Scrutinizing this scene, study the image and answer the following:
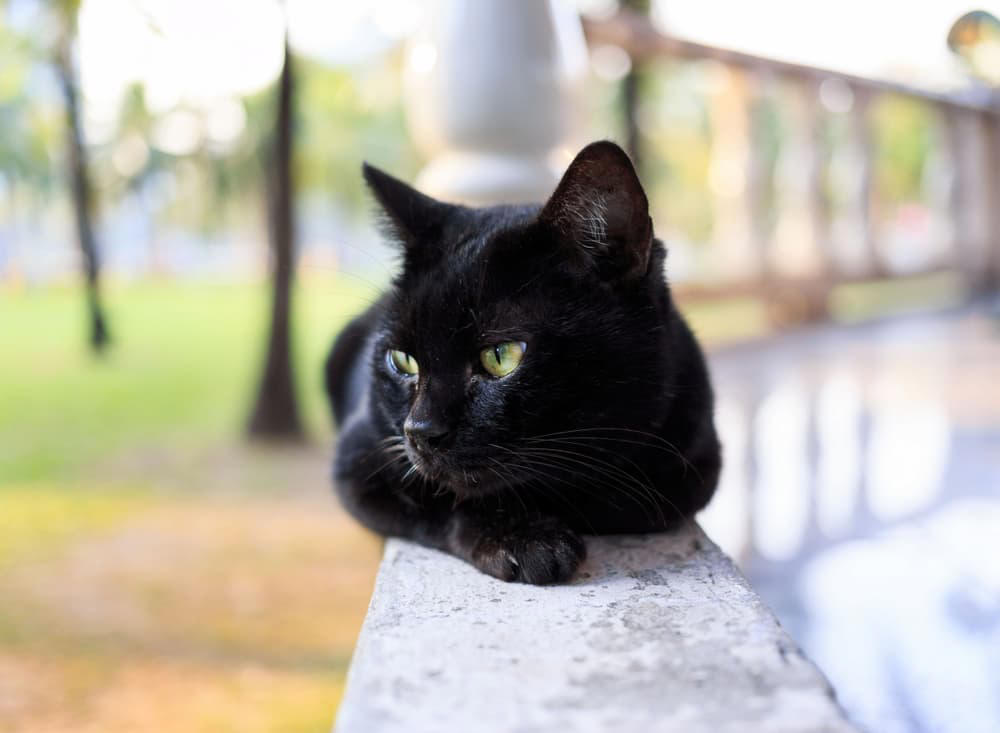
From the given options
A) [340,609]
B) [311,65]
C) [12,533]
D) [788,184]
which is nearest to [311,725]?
[340,609]

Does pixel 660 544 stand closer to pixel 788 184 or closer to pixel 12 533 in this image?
pixel 12 533

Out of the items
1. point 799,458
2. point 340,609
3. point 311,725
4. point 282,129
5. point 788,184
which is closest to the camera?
point 311,725

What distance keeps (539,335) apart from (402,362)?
0.65 feet

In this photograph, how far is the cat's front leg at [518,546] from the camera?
86cm

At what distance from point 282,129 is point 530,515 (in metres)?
2.61

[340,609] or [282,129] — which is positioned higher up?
[282,129]

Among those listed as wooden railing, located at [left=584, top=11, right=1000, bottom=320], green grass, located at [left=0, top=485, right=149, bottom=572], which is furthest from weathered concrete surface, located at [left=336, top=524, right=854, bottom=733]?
wooden railing, located at [left=584, top=11, right=1000, bottom=320]

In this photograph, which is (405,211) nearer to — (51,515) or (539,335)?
(539,335)

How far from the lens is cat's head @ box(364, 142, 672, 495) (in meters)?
0.89

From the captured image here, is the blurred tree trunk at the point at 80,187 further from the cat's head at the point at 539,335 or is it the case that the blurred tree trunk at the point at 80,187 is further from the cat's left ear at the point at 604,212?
the cat's left ear at the point at 604,212

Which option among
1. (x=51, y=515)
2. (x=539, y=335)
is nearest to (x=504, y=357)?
(x=539, y=335)

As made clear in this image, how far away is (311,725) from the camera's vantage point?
192cm

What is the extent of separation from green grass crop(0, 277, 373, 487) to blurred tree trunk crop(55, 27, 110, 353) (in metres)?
0.04

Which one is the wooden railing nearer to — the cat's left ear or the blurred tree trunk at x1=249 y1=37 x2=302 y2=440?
the blurred tree trunk at x1=249 y1=37 x2=302 y2=440
